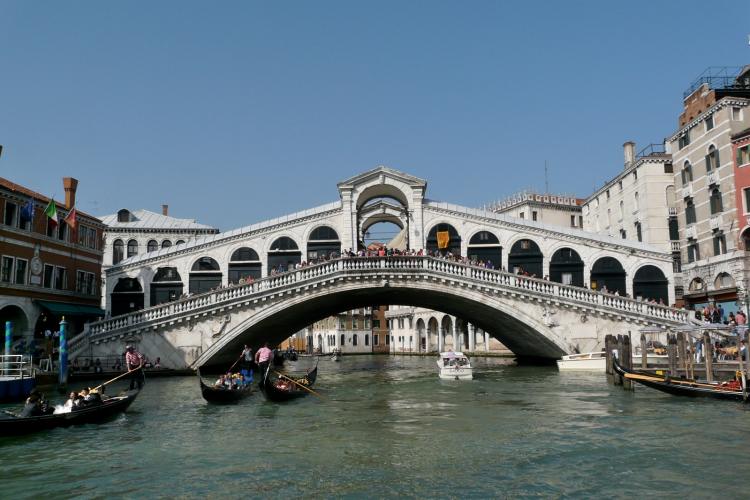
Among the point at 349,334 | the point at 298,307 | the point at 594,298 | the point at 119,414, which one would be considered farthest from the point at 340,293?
the point at 349,334

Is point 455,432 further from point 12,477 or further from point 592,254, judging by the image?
point 592,254

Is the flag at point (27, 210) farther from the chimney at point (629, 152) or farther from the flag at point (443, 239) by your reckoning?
the chimney at point (629, 152)

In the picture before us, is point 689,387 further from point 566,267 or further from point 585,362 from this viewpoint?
point 566,267

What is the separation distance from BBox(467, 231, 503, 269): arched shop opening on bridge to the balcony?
9807 millimetres

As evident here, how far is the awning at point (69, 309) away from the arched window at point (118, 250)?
15009 millimetres

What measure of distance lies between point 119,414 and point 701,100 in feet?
92.9

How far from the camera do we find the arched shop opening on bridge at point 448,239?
104ft

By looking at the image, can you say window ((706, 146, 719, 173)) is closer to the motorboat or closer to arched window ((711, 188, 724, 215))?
arched window ((711, 188, 724, 215))

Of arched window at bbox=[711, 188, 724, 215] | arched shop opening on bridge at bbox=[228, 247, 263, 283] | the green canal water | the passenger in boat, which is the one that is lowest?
the green canal water

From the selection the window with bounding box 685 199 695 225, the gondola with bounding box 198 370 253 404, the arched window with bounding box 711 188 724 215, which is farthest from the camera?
the window with bounding box 685 199 695 225

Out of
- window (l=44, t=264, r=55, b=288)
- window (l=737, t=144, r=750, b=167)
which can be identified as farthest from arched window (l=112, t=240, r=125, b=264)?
window (l=737, t=144, r=750, b=167)

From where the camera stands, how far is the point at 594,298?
26562 millimetres

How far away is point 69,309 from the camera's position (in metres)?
27.5

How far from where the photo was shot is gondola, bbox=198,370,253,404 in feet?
56.9
